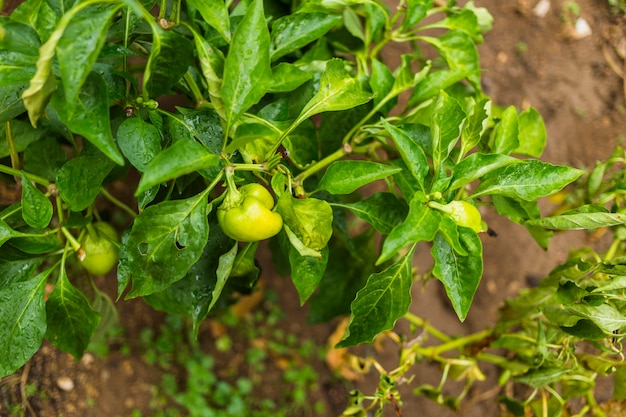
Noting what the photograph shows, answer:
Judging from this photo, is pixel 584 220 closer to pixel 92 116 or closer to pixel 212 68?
pixel 212 68

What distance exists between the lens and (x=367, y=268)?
4.21ft

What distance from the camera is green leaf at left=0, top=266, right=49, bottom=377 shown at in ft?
2.85

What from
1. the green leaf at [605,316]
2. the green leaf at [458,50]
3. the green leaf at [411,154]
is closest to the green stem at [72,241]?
the green leaf at [411,154]

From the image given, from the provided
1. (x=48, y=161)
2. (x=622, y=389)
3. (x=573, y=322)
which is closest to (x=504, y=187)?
(x=573, y=322)

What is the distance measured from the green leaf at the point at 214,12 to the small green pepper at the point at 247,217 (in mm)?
272

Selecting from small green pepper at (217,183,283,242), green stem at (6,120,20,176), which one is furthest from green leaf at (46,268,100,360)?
small green pepper at (217,183,283,242)

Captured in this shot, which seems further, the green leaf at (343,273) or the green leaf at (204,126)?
the green leaf at (343,273)

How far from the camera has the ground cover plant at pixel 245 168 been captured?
71 cm

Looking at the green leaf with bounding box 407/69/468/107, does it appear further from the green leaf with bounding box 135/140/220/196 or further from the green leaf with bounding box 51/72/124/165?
the green leaf with bounding box 51/72/124/165

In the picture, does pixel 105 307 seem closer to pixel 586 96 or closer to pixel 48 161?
pixel 48 161

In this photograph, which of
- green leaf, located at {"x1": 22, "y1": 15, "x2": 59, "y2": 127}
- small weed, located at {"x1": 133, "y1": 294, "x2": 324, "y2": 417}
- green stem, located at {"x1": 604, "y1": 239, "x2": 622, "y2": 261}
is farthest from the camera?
small weed, located at {"x1": 133, "y1": 294, "x2": 324, "y2": 417}

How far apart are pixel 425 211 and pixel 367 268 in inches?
21.0

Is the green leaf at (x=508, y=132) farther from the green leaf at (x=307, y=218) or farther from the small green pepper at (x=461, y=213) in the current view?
the green leaf at (x=307, y=218)

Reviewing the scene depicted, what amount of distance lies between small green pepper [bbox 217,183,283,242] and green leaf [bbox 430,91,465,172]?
0.29 meters
